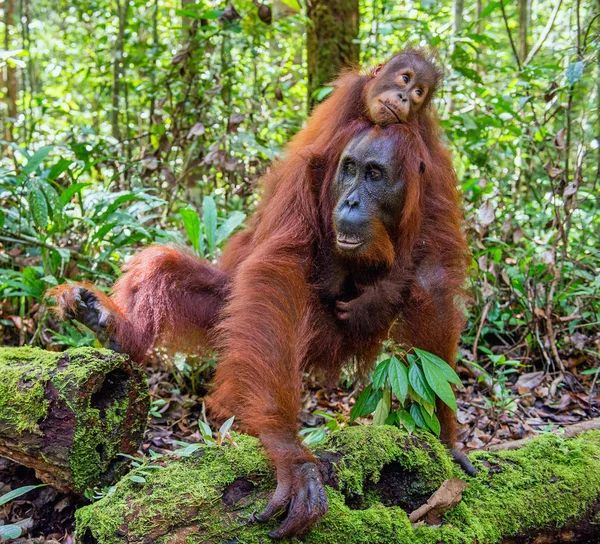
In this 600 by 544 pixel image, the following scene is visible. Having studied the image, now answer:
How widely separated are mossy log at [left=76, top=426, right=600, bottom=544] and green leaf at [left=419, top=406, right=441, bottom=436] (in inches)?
5.1

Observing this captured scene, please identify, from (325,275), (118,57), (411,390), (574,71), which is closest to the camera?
(411,390)

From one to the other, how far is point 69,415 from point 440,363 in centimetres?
150

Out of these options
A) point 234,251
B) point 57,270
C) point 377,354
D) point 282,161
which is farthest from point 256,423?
point 57,270

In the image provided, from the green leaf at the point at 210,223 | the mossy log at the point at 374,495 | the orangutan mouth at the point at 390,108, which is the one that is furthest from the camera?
the green leaf at the point at 210,223

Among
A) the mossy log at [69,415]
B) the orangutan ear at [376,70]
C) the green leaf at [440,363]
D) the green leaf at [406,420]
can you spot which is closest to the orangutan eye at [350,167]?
the orangutan ear at [376,70]

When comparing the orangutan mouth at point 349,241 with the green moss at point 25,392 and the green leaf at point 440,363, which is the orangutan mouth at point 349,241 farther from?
the green moss at point 25,392

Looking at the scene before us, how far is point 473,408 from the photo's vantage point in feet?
12.3

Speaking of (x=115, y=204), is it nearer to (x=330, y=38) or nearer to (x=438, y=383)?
(x=330, y=38)

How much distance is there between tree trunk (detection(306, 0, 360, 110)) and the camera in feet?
15.2

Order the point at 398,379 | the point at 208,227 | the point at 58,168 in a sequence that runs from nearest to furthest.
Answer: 1. the point at 398,379
2. the point at 208,227
3. the point at 58,168

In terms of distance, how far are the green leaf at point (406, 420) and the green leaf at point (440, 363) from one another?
8.8 inches

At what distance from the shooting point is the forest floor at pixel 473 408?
3250mm

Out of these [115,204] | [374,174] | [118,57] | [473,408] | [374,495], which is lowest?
[473,408]

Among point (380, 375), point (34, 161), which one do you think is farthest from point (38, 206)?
point (380, 375)
